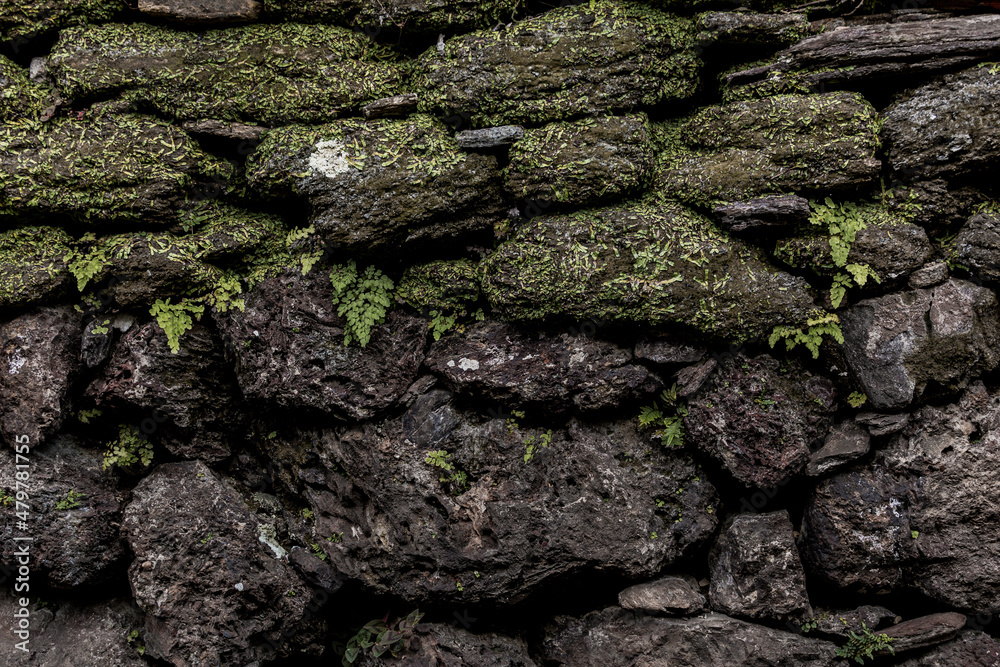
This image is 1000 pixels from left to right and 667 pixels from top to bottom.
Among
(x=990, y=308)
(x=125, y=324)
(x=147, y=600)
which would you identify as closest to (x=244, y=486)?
(x=147, y=600)

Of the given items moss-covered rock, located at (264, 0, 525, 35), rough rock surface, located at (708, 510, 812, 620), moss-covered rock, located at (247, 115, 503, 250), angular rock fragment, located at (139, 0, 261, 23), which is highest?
moss-covered rock, located at (264, 0, 525, 35)

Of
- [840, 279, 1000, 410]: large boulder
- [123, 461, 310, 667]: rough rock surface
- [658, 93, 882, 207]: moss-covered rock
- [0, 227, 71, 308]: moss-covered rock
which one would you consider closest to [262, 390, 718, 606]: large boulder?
[123, 461, 310, 667]: rough rock surface

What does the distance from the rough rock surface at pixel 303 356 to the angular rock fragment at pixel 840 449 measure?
13.1 ft

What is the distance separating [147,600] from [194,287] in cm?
306

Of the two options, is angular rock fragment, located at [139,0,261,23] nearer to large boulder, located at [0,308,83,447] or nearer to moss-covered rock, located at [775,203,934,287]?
large boulder, located at [0,308,83,447]

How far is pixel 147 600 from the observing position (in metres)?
5.57

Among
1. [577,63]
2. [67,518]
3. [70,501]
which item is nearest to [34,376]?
[70,501]

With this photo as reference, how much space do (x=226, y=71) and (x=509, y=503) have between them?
202 inches

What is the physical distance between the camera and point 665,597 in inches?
215

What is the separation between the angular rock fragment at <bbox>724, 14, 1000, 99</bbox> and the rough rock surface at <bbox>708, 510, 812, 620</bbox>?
4090mm

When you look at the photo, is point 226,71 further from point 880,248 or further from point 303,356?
point 880,248

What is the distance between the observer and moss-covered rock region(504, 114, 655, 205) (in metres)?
5.50

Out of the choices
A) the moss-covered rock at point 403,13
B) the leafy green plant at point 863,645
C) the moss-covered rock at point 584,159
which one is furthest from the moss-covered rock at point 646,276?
the leafy green plant at point 863,645

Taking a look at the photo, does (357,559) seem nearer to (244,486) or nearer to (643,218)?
(244,486)
